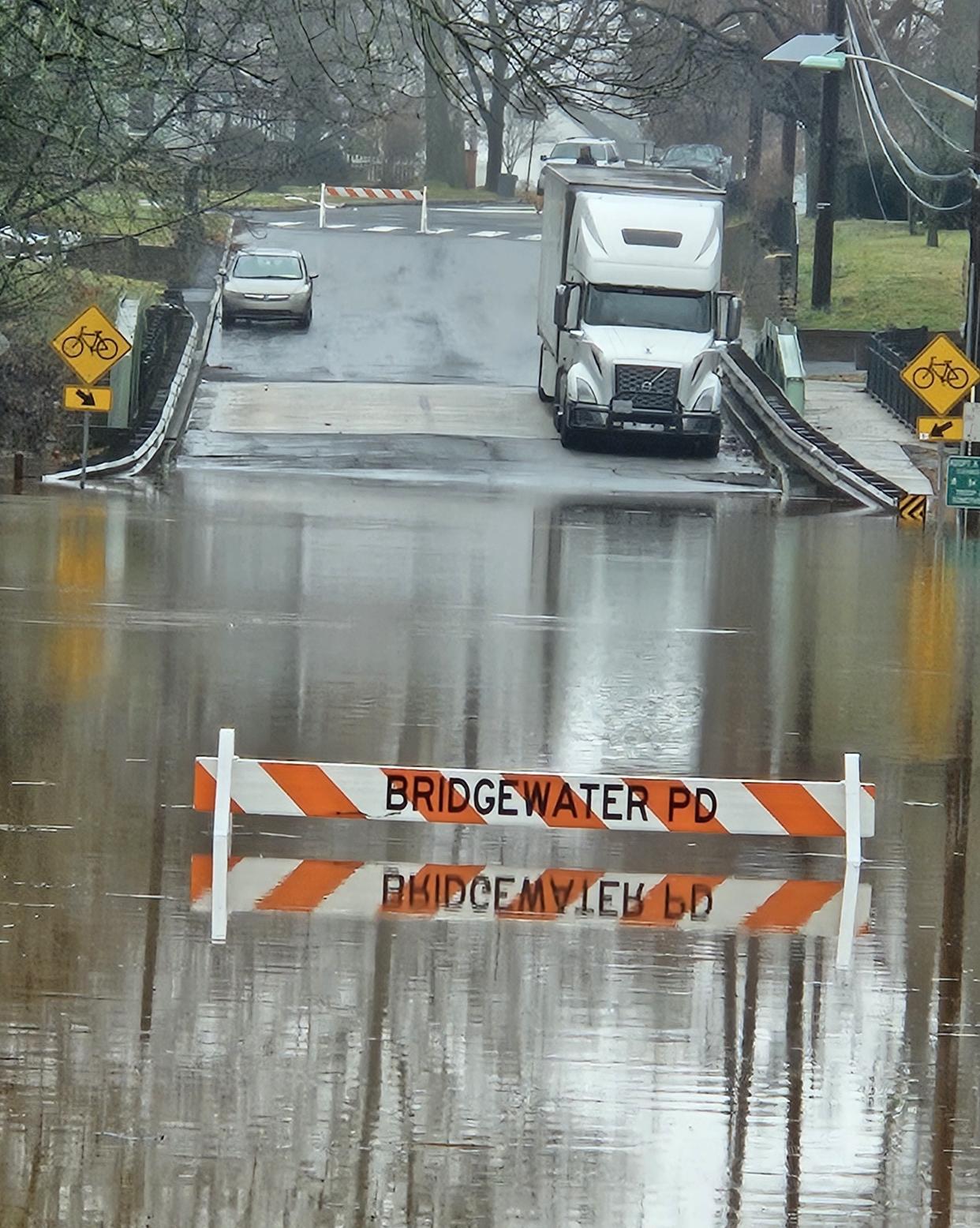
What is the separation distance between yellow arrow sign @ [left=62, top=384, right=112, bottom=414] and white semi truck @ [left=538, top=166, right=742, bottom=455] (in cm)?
844

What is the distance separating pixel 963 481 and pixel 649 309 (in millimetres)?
9150

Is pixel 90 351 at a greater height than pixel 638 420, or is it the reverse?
pixel 90 351

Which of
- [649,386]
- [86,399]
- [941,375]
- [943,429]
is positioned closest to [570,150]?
[649,386]

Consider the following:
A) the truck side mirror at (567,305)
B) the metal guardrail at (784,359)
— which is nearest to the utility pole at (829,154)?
the metal guardrail at (784,359)

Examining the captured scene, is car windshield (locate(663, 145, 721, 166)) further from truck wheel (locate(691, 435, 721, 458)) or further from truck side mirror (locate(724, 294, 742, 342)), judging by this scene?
truck side mirror (locate(724, 294, 742, 342))

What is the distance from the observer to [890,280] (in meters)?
53.4

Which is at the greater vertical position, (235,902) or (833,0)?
(833,0)

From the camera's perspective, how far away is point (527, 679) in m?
15.6

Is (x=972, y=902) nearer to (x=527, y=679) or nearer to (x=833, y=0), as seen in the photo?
(x=527, y=679)

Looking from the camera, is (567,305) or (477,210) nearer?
(567,305)

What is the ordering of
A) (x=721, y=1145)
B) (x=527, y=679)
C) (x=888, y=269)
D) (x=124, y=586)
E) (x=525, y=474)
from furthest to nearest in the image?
(x=888, y=269) < (x=525, y=474) < (x=124, y=586) < (x=527, y=679) < (x=721, y=1145)

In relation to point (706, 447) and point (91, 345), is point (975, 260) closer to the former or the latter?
point (706, 447)

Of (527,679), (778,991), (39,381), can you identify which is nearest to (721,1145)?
(778,991)

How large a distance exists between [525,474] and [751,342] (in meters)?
16.1
